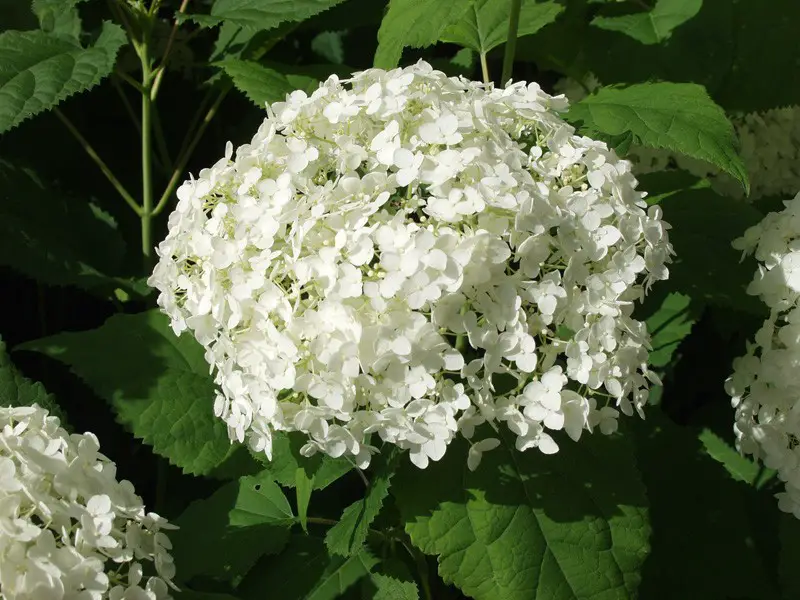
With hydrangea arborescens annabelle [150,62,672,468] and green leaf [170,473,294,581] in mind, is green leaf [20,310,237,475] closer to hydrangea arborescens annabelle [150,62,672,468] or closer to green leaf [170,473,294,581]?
green leaf [170,473,294,581]

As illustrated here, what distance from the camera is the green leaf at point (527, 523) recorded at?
1.35 meters

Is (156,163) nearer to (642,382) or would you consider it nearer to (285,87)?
(285,87)

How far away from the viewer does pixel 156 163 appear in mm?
2506

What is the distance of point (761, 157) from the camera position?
2371 millimetres

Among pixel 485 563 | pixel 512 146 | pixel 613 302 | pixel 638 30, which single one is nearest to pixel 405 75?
pixel 512 146

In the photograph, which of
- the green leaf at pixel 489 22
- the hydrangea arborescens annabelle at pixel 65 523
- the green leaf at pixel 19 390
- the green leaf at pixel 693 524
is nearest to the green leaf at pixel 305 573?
the hydrangea arborescens annabelle at pixel 65 523

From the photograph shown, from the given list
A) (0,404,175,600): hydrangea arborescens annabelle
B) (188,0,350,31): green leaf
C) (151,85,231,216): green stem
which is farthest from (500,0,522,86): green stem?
(0,404,175,600): hydrangea arborescens annabelle

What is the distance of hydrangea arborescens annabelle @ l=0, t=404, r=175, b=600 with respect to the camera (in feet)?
3.54

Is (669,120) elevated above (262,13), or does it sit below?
below

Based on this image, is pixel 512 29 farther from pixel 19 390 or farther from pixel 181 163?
pixel 19 390

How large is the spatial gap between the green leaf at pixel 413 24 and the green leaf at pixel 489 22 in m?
0.20

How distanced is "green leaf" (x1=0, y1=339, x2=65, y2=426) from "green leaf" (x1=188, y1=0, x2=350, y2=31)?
840 millimetres

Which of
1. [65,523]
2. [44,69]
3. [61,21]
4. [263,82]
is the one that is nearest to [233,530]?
[65,523]

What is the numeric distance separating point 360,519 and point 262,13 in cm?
120
